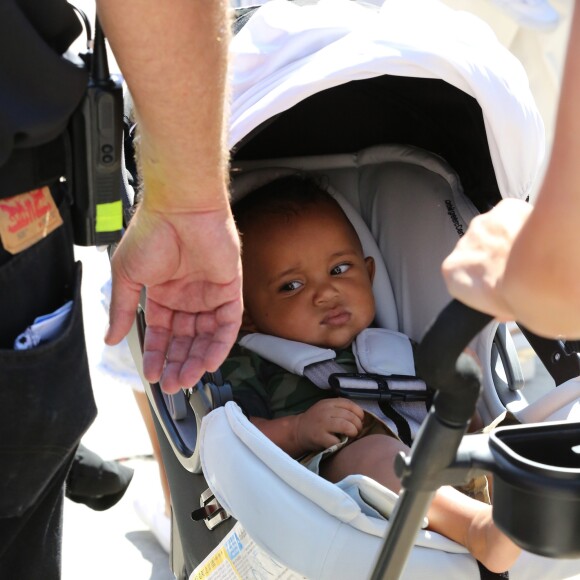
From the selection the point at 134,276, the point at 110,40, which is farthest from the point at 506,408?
the point at 110,40

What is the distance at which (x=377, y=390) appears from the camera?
2.14 metres

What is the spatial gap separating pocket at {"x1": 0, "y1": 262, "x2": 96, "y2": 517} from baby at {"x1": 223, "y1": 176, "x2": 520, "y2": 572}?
2.22 feet

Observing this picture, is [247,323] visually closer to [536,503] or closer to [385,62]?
[385,62]

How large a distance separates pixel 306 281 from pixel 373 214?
0.36 meters

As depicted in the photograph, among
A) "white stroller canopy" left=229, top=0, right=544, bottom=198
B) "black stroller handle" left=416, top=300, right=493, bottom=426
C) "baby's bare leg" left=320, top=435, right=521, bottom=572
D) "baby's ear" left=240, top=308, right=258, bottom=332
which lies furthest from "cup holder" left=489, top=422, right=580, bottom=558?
"baby's ear" left=240, top=308, right=258, bottom=332

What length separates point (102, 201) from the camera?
→ 4.79 ft

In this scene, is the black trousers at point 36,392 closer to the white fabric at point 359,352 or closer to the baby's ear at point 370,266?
the white fabric at point 359,352

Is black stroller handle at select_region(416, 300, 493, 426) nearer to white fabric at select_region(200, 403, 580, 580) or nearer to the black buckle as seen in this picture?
white fabric at select_region(200, 403, 580, 580)

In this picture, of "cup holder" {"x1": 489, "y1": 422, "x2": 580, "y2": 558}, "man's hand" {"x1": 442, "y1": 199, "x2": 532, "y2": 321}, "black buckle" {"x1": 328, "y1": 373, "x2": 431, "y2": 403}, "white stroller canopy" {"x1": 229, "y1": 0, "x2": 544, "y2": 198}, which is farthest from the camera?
"black buckle" {"x1": 328, "y1": 373, "x2": 431, "y2": 403}

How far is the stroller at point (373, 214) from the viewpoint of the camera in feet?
4.94

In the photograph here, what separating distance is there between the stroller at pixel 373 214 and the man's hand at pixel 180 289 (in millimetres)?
117

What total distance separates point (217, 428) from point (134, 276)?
303mm


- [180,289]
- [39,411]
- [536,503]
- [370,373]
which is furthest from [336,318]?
[536,503]

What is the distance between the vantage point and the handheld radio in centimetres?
140
